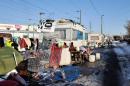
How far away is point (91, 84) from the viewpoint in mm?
14625

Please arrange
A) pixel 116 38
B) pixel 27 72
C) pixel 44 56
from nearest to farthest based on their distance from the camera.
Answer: pixel 27 72 → pixel 44 56 → pixel 116 38

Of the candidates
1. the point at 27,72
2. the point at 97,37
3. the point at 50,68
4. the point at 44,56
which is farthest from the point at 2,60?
the point at 97,37

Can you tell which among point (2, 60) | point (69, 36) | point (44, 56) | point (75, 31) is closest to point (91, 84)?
point (2, 60)

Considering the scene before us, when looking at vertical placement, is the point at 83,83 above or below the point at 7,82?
below

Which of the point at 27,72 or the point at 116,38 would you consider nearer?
the point at 27,72

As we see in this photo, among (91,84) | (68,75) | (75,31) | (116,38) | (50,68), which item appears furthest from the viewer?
(116,38)

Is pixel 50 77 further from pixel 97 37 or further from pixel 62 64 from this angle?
pixel 97 37

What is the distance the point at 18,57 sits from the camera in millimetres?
16484

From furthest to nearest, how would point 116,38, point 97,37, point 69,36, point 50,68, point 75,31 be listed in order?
1. point 116,38
2. point 97,37
3. point 75,31
4. point 69,36
5. point 50,68

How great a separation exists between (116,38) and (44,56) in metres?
111

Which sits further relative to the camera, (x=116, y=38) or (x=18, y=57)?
(x=116, y=38)

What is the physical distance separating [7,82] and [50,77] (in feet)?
24.1

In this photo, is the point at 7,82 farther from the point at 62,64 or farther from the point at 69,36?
the point at 69,36

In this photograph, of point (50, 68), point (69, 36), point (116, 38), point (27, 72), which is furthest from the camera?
point (116, 38)
